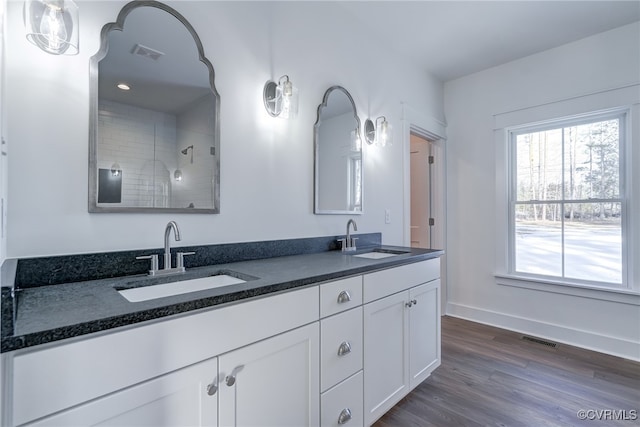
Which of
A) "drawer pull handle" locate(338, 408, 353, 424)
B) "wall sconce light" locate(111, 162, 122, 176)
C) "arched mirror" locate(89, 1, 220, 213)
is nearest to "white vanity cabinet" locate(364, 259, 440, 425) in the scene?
"drawer pull handle" locate(338, 408, 353, 424)

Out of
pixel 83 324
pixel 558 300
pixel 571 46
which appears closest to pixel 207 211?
pixel 83 324

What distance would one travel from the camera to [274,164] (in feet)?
6.14

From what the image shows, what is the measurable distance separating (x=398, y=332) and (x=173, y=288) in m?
1.24

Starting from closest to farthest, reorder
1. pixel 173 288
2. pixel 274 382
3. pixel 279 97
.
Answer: pixel 274 382, pixel 173 288, pixel 279 97

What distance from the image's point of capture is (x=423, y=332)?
1992mm

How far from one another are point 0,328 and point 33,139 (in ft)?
2.59

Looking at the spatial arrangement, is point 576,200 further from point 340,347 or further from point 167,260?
point 167,260

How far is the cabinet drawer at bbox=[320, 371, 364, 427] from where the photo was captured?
1342 mm

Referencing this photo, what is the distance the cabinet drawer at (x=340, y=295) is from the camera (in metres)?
A: 1.34

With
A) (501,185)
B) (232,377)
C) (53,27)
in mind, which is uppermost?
(53,27)

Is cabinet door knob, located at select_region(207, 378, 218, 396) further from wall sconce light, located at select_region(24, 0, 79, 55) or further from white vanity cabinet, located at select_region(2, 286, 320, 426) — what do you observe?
wall sconce light, located at select_region(24, 0, 79, 55)

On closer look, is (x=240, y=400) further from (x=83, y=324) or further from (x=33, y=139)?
(x=33, y=139)

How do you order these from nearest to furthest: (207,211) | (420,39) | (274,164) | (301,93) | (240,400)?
(240,400) < (207,211) < (274,164) < (301,93) < (420,39)

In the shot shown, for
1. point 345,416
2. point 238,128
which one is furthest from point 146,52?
point 345,416
